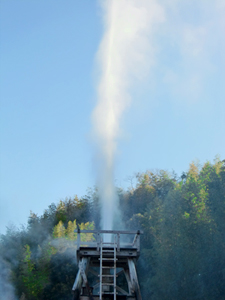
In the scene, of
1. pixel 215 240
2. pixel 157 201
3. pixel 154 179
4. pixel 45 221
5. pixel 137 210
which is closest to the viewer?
pixel 215 240

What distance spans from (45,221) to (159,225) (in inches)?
787

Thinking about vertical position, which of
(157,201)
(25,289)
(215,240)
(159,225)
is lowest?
(25,289)

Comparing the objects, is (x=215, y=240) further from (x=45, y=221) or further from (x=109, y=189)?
(x=45, y=221)

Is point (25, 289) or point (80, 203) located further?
point (80, 203)

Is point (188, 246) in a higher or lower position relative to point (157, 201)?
lower

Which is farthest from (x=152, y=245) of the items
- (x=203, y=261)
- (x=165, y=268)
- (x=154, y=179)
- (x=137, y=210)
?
(x=154, y=179)

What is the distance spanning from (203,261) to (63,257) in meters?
14.9

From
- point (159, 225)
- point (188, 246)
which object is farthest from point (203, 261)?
→ point (159, 225)

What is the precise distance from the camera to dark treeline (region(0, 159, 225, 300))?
26828 millimetres

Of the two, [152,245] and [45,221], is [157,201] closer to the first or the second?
[152,245]

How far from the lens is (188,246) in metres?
28.1

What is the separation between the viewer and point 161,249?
29.8 meters

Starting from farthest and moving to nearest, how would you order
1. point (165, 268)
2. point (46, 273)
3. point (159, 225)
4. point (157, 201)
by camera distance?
1. point (157, 201)
2. point (46, 273)
3. point (159, 225)
4. point (165, 268)

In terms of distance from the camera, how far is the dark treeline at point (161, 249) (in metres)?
26.8
